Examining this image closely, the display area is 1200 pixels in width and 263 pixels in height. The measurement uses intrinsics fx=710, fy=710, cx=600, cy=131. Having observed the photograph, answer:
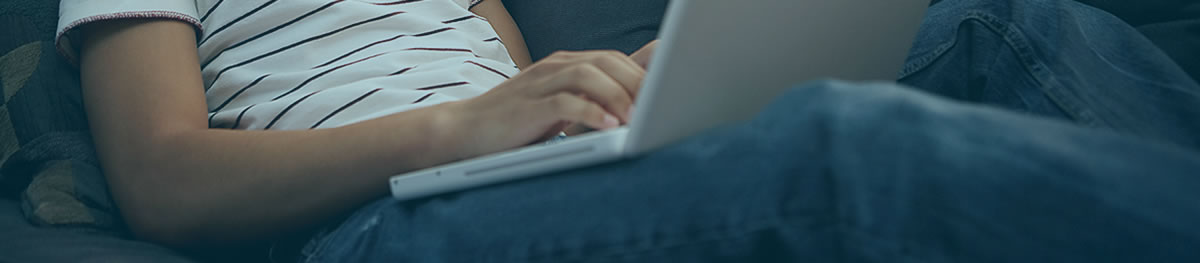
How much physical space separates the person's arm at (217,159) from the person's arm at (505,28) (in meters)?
0.50

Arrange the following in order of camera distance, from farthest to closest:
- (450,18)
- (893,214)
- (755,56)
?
(450,18), (755,56), (893,214)

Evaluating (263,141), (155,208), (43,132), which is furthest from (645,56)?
(43,132)

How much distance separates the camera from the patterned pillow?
73 centimetres

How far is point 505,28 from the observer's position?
1162mm

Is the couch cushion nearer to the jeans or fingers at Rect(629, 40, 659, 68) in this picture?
fingers at Rect(629, 40, 659, 68)

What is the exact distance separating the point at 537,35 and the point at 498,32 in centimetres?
11

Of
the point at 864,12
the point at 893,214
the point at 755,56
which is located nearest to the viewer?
the point at 893,214

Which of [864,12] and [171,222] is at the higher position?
[864,12]

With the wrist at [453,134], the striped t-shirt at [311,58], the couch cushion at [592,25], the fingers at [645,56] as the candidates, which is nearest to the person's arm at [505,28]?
the couch cushion at [592,25]

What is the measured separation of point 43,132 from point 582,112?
65 cm

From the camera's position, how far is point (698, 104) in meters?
0.47

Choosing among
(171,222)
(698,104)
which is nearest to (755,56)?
(698,104)

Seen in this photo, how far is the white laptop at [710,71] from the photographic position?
0.42 meters

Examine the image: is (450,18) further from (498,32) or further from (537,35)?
(537,35)
